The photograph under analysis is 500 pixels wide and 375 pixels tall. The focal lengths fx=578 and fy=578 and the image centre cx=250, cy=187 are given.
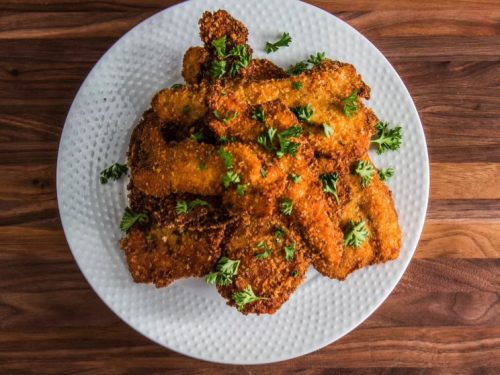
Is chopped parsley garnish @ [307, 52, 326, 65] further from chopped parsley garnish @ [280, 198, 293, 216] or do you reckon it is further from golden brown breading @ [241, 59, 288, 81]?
chopped parsley garnish @ [280, 198, 293, 216]

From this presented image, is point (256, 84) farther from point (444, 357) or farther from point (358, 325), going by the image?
point (444, 357)

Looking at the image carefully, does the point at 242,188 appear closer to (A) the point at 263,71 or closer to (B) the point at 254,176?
(B) the point at 254,176

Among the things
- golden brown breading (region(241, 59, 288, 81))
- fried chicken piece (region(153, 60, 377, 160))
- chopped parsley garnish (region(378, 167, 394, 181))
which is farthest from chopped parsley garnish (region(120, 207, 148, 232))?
chopped parsley garnish (region(378, 167, 394, 181))

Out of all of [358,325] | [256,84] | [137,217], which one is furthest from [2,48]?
[358,325]

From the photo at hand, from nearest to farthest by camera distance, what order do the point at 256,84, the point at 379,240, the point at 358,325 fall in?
the point at 256,84
the point at 379,240
the point at 358,325

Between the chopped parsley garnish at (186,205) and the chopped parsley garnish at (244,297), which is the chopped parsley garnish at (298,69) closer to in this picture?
the chopped parsley garnish at (186,205)
